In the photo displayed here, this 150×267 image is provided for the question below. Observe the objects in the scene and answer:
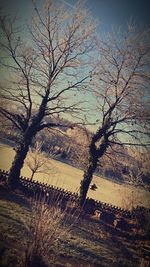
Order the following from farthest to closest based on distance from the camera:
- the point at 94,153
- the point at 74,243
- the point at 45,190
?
the point at 94,153 < the point at 45,190 < the point at 74,243

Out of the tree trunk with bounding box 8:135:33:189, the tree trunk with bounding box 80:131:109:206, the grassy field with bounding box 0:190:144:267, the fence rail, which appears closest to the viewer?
the grassy field with bounding box 0:190:144:267

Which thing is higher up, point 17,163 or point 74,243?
point 17,163

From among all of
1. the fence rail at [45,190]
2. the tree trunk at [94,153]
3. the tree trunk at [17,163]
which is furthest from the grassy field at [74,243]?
the tree trunk at [94,153]

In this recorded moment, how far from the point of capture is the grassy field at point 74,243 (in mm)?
7602

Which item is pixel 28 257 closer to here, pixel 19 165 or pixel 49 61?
pixel 19 165

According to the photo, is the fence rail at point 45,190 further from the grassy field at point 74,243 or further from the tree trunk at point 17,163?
the grassy field at point 74,243

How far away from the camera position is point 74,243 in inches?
388

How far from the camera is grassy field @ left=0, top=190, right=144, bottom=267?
299 inches

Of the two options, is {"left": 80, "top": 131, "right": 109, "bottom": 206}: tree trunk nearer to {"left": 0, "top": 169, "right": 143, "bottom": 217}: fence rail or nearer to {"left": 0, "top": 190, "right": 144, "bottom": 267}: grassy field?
{"left": 0, "top": 169, "right": 143, "bottom": 217}: fence rail

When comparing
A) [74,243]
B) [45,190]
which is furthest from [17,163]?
[74,243]

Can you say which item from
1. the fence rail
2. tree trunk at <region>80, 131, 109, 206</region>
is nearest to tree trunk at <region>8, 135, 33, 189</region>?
the fence rail

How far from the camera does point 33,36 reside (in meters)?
13.6

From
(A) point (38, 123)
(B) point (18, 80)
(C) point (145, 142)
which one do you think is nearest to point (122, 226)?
(C) point (145, 142)

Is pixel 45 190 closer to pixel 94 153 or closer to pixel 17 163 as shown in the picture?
pixel 17 163
